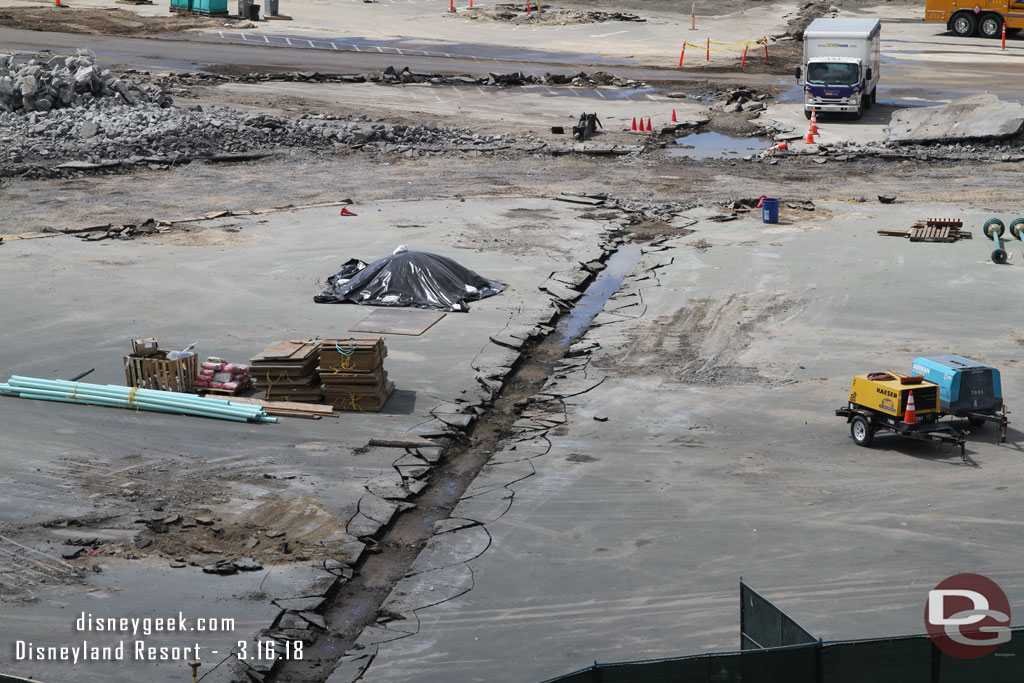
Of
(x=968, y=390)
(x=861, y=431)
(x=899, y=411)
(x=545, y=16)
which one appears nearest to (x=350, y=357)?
(x=861, y=431)

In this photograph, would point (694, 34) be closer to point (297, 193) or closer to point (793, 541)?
point (297, 193)

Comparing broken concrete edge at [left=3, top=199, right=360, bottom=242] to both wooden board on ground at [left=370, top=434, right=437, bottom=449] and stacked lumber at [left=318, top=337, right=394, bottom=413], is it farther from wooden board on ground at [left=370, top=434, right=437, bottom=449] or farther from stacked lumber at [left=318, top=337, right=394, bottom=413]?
wooden board on ground at [left=370, top=434, right=437, bottom=449]

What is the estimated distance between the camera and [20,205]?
32375 millimetres

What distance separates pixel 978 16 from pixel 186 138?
43028mm

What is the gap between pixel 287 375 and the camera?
18.1 meters

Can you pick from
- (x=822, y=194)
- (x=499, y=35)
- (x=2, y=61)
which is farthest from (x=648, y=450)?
(x=499, y=35)

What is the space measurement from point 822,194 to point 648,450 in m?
19.5

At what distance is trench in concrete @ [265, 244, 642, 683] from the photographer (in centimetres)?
1170

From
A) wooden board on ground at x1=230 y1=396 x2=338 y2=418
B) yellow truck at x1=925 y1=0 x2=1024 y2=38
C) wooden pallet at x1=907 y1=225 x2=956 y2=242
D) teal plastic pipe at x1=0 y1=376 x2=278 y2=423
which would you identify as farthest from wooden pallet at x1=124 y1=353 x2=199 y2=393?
yellow truck at x1=925 y1=0 x2=1024 y2=38

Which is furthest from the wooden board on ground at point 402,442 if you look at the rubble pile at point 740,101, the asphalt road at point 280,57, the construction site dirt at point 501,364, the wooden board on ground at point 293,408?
the asphalt road at point 280,57

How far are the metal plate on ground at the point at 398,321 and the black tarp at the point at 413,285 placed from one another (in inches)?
14.6

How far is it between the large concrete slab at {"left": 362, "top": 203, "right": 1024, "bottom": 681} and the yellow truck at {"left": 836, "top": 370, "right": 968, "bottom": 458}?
1.16 ft

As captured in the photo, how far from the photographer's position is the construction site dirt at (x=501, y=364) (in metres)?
12.3

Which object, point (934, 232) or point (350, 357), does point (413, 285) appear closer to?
point (350, 357)
